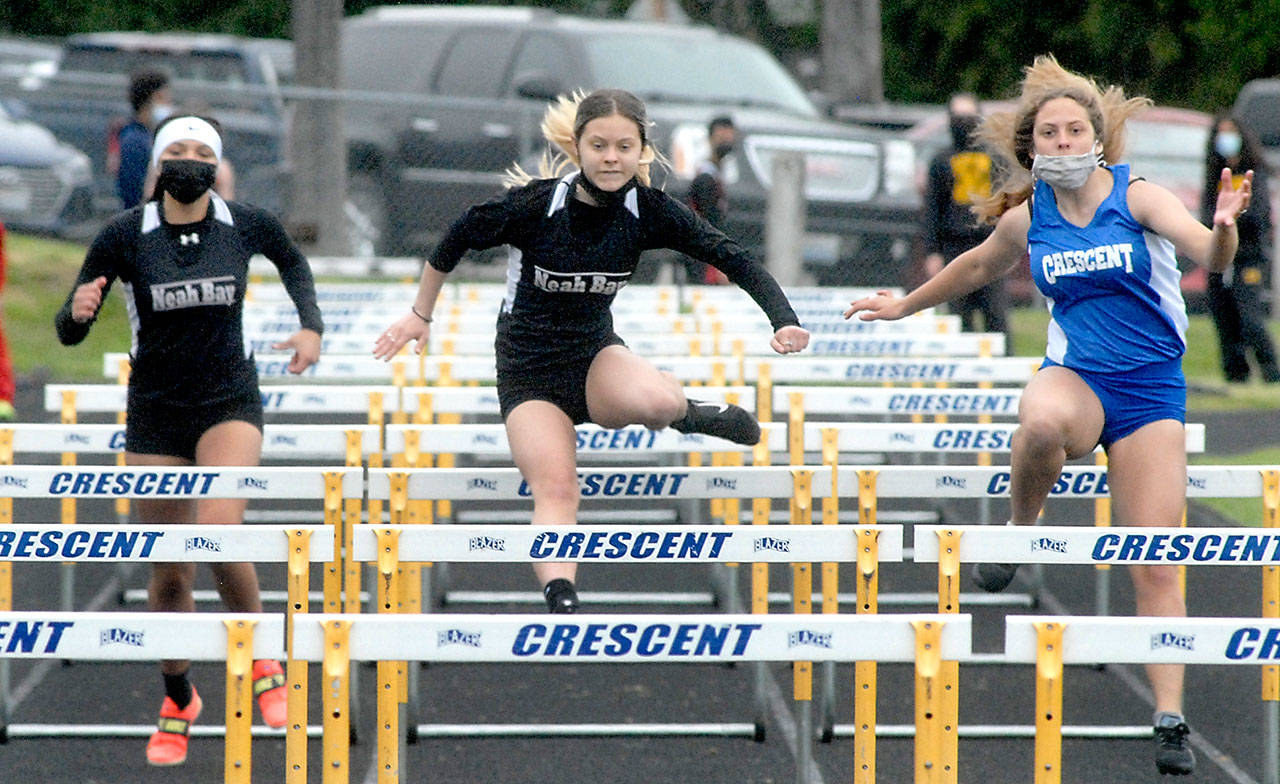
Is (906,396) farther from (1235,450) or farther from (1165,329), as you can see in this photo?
(1235,450)

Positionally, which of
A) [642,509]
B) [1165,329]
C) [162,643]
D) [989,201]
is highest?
[989,201]

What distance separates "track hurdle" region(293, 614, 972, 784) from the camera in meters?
3.83

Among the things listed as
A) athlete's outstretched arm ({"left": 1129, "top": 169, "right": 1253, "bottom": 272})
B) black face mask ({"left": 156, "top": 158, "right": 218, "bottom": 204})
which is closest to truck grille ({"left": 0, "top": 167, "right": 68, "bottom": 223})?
black face mask ({"left": 156, "top": 158, "right": 218, "bottom": 204})

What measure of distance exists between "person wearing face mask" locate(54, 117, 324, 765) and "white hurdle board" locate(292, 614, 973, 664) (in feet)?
7.29

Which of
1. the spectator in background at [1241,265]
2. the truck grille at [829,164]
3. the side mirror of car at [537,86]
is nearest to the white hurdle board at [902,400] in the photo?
the spectator in background at [1241,265]

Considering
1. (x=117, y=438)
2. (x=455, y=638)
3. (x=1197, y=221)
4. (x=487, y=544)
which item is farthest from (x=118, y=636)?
(x=1197, y=221)

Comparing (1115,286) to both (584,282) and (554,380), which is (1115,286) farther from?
(554,380)

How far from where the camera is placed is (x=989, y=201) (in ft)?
19.9

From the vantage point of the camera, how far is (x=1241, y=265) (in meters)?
13.8

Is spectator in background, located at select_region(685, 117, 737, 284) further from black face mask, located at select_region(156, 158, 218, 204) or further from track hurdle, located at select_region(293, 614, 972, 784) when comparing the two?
track hurdle, located at select_region(293, 614, 972, 784)

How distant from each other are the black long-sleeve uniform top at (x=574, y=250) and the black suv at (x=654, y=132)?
944 cm

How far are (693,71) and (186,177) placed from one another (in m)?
11.1

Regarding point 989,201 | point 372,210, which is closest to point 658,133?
point 372,210

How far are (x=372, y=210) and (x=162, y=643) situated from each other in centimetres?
1466
